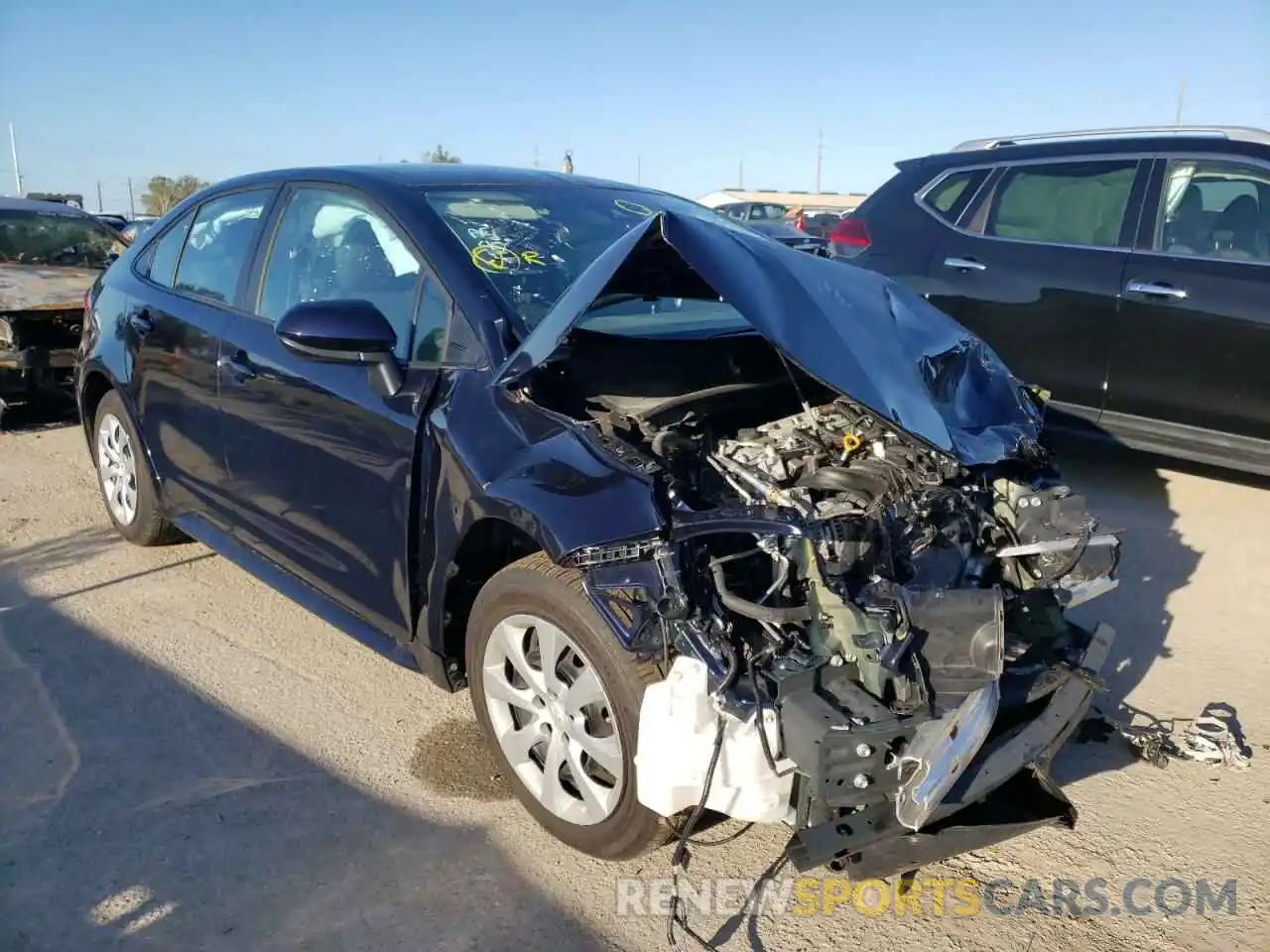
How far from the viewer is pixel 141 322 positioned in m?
4.36

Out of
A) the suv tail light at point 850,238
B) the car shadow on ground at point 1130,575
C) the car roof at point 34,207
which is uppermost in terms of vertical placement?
the car roof at point 34,207

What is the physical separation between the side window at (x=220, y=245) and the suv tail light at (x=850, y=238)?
3787 millimetres

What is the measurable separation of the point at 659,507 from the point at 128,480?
3490 millimetres

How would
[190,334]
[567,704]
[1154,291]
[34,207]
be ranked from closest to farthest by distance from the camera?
[567,704]
[190,334]
[1154,291]
[34,207]

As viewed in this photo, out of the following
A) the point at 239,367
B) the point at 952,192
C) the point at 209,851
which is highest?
the point at 952,192

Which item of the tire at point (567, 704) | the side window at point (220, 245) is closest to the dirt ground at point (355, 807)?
the tire at point (567, 704)

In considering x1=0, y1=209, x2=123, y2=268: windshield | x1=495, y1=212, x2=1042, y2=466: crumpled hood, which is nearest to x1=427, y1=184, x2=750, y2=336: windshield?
x1=495, y1=212, x2=1042, y2=466: crumpled hood

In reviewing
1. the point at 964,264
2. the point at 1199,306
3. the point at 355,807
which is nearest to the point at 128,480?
the point at 355,807

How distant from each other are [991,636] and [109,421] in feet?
14.0

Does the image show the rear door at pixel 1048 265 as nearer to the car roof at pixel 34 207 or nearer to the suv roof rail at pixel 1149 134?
the suv roof rail at pixel 1149 134

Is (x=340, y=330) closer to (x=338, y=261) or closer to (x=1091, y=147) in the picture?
(x=338, y=261)

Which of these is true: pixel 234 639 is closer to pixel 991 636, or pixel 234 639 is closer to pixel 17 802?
pixel 17 802

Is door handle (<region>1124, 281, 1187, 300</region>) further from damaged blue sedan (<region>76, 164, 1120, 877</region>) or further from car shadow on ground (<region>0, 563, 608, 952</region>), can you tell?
car shadow on ground (<region>0, 563, 608, 952</region>)

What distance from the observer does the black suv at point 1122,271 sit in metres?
4.88
